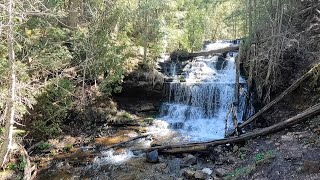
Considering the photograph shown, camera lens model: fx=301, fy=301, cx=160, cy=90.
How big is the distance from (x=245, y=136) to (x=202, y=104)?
19.9 ft

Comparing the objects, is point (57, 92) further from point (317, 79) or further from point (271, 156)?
point (317, 79)

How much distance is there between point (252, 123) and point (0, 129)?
10.1m

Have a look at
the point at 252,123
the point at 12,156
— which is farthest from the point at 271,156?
the point at 12,156

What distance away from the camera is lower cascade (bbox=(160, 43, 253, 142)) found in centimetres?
1496

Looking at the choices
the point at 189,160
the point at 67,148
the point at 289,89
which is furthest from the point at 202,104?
the point at 67,148

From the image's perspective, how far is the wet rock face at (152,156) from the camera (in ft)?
36.5

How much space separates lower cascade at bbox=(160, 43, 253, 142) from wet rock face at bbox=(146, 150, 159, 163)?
2650mm

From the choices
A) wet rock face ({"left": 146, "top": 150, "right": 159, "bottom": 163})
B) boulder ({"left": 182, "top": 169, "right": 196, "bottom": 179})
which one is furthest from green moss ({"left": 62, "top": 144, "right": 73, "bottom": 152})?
boulder ({"left": 182, "top": 169, "right": 196, "bottom": 179})

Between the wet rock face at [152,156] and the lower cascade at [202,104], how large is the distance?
2650mm

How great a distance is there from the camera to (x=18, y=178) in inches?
378

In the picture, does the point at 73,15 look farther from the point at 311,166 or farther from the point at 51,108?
the point at 311,166

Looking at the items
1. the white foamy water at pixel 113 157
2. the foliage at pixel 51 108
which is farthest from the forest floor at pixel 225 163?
the foliage at pixel 51 108

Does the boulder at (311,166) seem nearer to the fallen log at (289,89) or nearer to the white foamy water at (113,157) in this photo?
the fallen log at (289,89)

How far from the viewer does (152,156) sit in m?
11.2
